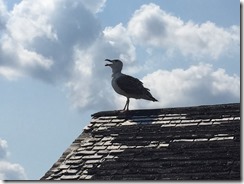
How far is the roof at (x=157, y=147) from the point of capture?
7.61 meters

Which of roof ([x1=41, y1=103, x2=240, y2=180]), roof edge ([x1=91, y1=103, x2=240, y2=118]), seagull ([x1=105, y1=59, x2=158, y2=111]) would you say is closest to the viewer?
roof ([x1=41, y1=103, x2=240, y2=180])

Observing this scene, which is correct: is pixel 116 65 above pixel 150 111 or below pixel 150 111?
above

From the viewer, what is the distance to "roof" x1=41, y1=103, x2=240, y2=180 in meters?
7.61

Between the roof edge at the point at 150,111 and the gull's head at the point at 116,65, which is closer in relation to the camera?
the roof edge at the point at 150,111

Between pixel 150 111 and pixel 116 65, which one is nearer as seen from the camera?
pixel 150 111

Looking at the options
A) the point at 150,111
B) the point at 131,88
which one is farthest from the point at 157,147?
the point at 131,88

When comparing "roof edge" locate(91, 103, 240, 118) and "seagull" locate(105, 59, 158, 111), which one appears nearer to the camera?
"roof edge" locate(91, 103, 240, 118)

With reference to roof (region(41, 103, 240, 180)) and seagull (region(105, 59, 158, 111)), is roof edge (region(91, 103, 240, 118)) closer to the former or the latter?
roof (region(41, 103, 240, 180))

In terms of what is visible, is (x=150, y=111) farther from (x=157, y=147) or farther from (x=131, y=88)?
(x=157, y=147)

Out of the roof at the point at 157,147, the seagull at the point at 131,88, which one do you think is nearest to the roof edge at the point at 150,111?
the roof at the point at 157,147

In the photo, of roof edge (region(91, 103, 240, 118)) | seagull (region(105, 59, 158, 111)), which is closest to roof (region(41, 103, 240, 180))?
roof edge (region(91, 103, 240, 118))

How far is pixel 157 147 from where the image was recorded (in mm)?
8359

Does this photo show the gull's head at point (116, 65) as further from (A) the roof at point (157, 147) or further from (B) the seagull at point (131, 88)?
(A) the roof at point (157, 147)

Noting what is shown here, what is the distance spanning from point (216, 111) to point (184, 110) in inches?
18.8
